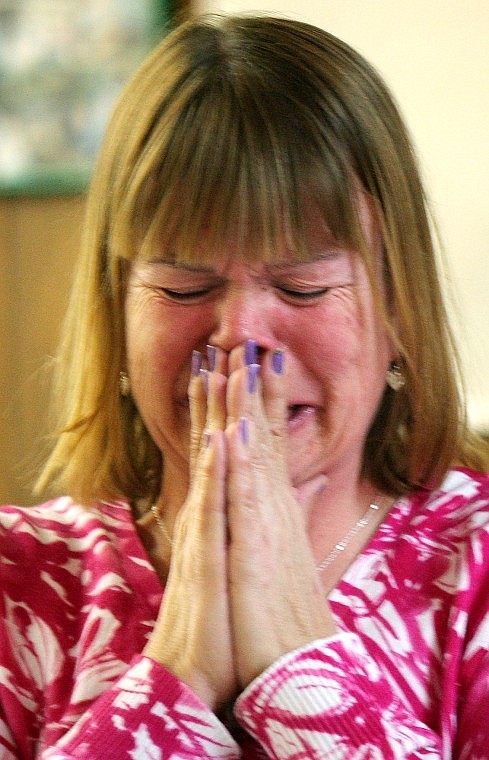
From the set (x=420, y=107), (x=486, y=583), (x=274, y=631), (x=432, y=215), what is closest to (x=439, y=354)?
(x=432, y=215)

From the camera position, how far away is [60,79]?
1862 millimetres

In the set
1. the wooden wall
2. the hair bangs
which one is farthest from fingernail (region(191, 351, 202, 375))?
the wooden wall

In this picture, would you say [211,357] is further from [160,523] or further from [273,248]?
[160,523]

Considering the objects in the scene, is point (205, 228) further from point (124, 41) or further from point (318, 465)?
point (124, 41)

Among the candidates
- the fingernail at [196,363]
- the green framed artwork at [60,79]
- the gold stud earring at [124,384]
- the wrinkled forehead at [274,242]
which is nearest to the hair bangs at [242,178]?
the wrinkled forehead at [274,242]

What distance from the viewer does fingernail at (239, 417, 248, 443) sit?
1.01 metres

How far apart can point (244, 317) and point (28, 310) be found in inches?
39.2

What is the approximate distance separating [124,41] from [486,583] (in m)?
1.26

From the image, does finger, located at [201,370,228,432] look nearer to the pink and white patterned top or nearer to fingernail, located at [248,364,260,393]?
fingernail, located at [248,364,260,393]

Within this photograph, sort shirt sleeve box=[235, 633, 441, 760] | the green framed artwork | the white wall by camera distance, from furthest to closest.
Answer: the green framed artwork, the white wall, shirt sleeve box=[235, 633, 441, 760]

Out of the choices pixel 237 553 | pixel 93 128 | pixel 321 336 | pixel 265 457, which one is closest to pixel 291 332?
pixel 321 336

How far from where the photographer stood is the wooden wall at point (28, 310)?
1900 millimetres

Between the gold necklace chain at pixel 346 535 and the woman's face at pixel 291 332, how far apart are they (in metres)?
0.09

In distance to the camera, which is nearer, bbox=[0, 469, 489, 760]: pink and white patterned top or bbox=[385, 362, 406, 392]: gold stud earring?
bbox=[0, 469, 489, 760]: pink and white patterned top
